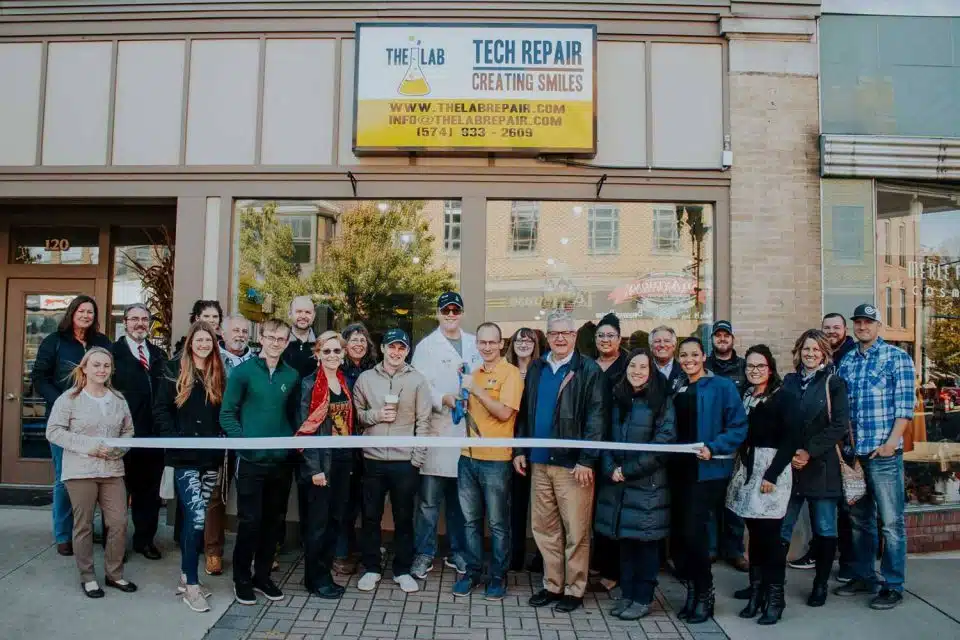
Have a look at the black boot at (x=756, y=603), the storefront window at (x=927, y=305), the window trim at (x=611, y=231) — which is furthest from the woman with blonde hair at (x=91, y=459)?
the storefront window at (x=927, y=305)

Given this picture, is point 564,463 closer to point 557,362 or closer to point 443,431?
point 557,362

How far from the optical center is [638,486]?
4.71 meters

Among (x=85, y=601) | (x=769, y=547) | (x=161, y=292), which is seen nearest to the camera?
(x=769, y=547)

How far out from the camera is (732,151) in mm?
6988

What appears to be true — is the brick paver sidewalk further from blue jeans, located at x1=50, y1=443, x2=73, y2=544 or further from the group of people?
blue jeans, located at x1=50, y1=443, x2=73, y2=544

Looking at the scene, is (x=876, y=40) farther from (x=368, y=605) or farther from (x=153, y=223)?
(x=153, y=223)

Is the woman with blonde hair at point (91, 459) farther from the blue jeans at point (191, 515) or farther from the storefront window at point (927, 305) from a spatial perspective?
the storefront window at point (927, 305)

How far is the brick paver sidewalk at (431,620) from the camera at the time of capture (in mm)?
4469

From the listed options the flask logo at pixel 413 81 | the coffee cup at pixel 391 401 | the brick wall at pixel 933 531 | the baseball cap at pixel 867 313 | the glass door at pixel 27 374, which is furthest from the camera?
the glass door at pixel 27 374

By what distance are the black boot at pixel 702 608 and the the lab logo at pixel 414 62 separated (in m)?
5.08

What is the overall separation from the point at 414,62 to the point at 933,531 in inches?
Answer: 259

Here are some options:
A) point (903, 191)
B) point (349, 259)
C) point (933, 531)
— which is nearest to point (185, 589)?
point (349, 259)

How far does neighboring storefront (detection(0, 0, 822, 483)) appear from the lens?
6.92 metres

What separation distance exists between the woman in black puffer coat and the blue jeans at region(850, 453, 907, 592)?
5.54 feet
